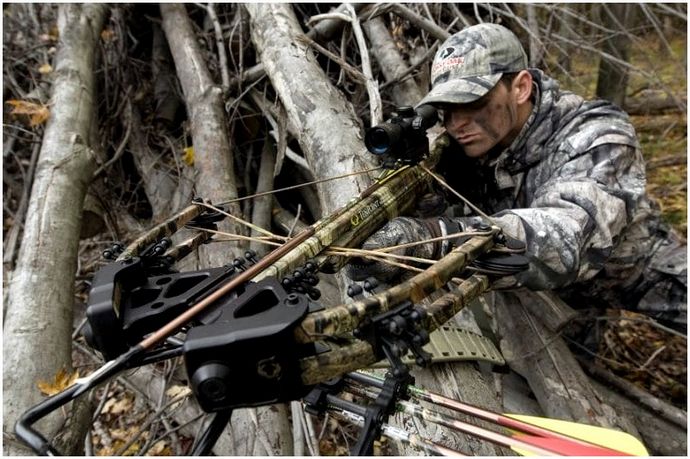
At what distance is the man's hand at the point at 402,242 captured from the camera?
6.45 feet

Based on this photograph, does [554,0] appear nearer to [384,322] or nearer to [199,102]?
[199,102]

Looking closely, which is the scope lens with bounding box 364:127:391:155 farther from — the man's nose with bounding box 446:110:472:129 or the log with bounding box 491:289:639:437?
the log with bounding box 491:289:639:437

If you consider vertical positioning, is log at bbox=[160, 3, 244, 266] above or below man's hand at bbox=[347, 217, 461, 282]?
above

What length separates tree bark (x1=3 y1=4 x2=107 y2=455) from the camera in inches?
86.2

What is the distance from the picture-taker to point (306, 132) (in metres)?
2.94

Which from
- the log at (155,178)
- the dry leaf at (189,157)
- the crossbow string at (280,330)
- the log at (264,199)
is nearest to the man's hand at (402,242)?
the crossbow string at (280,330)

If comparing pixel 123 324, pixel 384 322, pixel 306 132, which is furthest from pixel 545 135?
pixel 123 324

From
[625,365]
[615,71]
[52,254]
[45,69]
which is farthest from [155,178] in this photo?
[615,71]

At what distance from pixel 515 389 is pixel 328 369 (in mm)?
2165

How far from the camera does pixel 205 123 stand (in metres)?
3.78

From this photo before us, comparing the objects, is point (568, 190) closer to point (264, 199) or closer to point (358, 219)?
point (358, 219)

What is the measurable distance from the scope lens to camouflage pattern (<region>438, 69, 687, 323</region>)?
0.47m

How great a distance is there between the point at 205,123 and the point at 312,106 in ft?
3.77

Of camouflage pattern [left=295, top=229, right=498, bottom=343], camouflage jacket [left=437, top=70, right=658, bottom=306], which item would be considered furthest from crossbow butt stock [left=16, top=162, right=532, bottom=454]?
camouflage jacket [left=437, top=70, right=658, bottom=306]
